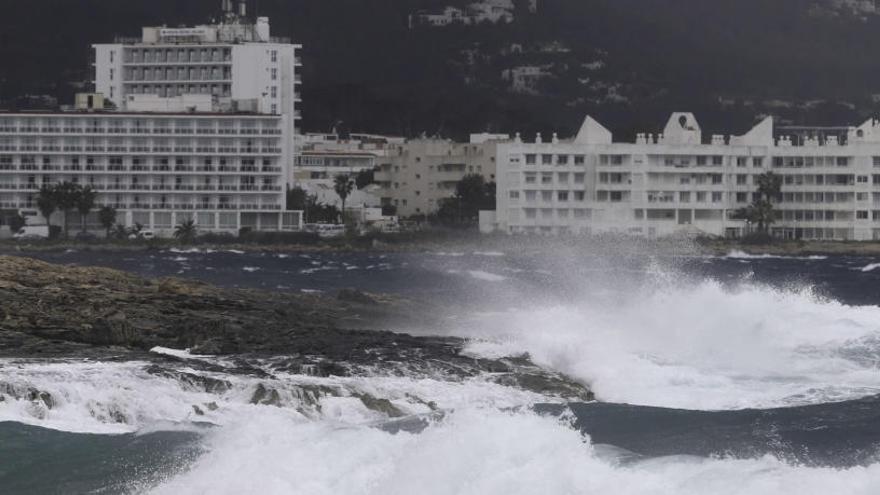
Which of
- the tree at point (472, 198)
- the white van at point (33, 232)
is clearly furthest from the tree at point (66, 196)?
the tree at point (472, 198)

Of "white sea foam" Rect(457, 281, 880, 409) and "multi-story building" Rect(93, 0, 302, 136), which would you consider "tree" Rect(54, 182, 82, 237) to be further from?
"white sea foam" Rect(457, 281, 880, 409)

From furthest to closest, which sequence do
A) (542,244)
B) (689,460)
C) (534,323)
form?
(542,244), (534,323), (689,460)

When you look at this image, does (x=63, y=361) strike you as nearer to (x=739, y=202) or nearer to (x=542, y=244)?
(x=542, y=244)

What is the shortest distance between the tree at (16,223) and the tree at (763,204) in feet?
162

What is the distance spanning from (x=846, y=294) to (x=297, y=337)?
136ft

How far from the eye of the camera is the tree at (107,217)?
127 metres

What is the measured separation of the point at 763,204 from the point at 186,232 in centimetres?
3949

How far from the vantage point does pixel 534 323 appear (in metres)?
51.2

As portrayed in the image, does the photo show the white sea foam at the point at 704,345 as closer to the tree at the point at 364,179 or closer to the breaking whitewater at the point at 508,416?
the breaking whitewater at the point at 508,416

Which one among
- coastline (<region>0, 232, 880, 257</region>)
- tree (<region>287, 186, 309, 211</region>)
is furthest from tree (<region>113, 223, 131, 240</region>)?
tree (<region>287, 186, 309, 211</region>)

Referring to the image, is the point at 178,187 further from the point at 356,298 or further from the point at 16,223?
the point at 356,298

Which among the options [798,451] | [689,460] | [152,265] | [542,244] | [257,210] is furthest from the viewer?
[257,210]

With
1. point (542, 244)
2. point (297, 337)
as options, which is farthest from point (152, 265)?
point (297, 337)

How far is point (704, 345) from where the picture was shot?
4581 centimetres
